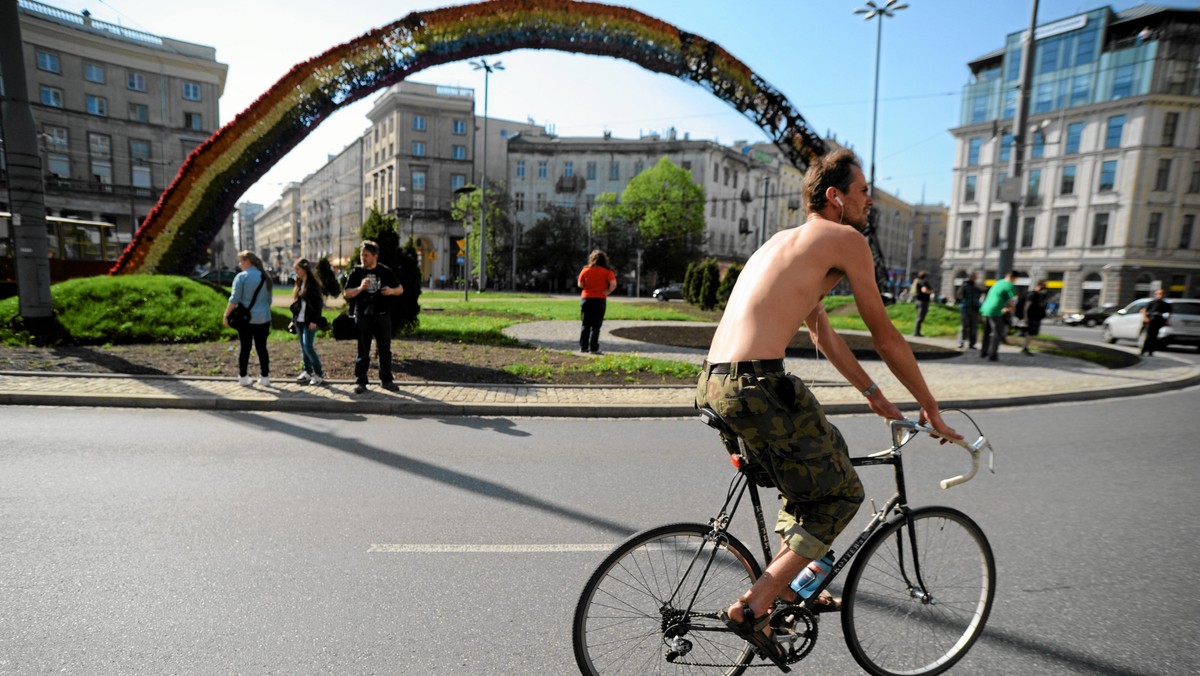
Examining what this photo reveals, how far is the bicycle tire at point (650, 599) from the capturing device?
2262 millimetres

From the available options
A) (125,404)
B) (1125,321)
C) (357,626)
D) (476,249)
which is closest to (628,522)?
(357,626)

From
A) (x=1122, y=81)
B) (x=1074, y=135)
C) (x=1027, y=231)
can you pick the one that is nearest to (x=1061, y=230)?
(x=1027, y=231)

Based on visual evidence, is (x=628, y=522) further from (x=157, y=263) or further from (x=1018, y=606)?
(x=157, y=263)

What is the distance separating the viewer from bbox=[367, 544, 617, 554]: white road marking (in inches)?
147

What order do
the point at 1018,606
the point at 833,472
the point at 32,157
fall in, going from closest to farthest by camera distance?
the point at 833,472 → the point at 1018,606 → the point at 32,157

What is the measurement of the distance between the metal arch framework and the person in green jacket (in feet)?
28.8

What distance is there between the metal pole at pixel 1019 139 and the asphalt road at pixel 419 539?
9.02 metres

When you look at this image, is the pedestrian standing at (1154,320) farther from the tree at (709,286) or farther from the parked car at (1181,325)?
the tree at (709,286)

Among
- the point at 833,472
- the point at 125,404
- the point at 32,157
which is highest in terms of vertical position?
the point at 32,157

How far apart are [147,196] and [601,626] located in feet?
219

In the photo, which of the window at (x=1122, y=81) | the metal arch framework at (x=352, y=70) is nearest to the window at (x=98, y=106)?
the metal arch framework at (x=352, y=70)

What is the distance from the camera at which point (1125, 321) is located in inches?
850

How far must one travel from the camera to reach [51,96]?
50.4 meters

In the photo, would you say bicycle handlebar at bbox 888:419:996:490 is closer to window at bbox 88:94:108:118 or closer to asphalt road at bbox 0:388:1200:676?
asphalt road at bbox 0:388:1200:676
